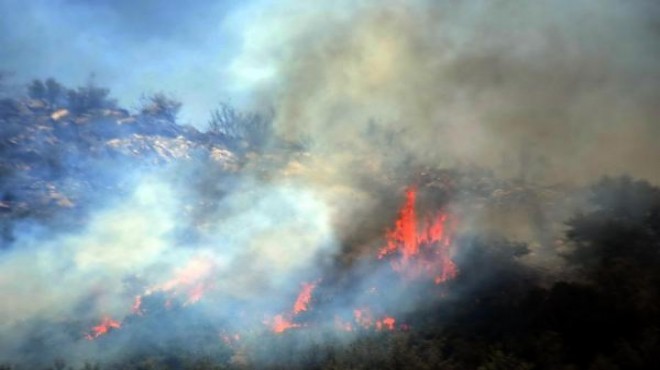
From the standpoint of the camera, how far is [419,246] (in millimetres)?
16234

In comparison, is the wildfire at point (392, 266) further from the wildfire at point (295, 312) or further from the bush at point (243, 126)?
the bush at point (243, 126)

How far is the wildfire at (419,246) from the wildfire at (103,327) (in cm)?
787

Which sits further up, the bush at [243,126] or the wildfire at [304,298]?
the bush at [243,126]

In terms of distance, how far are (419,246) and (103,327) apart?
9.45 m

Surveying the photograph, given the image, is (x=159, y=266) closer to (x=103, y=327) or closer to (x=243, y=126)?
(x=103, y=327)

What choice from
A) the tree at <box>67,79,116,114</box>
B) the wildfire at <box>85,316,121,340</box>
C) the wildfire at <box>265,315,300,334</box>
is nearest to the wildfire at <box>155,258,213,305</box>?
the wildfire at <box>85,316,121,340</box>

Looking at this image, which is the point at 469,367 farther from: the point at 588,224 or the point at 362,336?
the point at 588,224

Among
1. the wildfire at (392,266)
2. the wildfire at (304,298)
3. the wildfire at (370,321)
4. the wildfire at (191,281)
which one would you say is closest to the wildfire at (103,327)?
the wildfire at (392,266)

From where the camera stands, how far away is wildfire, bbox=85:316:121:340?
1446 centimetres

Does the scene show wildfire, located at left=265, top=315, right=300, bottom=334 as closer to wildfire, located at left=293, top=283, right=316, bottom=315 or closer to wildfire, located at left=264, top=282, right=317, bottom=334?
wildfire, located at left=264, top=282, right=317, bottom=334

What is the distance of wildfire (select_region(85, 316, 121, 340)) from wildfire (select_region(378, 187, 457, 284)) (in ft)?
25.8

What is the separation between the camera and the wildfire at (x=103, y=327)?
47.4ft

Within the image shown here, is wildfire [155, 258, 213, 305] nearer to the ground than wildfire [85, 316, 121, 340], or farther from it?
farther from it

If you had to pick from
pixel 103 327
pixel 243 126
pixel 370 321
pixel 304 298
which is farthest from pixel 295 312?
pixel 243 126
